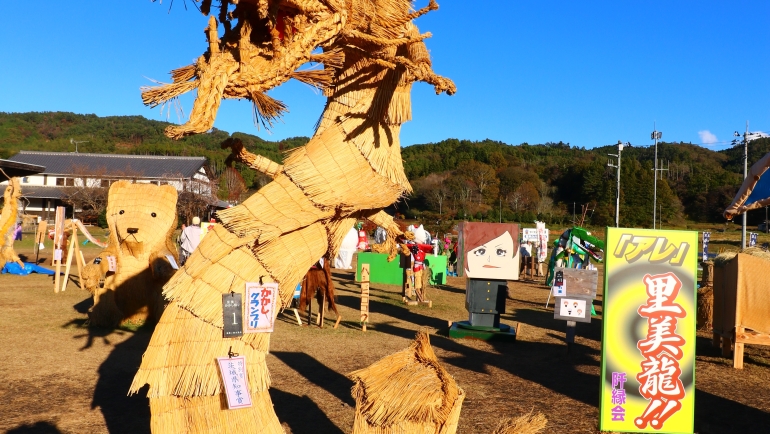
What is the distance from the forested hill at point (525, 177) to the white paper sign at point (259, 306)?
94.0ft

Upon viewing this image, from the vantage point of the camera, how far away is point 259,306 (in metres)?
3.52

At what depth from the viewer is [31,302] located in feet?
39.9

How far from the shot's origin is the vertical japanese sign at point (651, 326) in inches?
199

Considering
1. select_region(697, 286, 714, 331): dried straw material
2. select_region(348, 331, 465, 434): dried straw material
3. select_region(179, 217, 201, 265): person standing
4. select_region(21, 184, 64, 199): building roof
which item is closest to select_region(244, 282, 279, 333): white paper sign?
select_region(348, 331, 465, 434): dried straw material

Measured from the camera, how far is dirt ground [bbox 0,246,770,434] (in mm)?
5695

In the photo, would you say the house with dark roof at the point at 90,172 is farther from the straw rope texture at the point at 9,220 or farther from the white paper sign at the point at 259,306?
the white paper sign at the point at 259,306

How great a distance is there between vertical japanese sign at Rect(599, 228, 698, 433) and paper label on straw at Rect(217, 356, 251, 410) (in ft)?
10.4

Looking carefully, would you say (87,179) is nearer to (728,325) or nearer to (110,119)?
(728,325)

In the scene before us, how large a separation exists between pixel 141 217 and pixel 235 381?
7.48 metres

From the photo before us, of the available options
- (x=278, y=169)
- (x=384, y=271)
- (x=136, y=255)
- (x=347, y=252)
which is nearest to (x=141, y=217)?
(x=136, y=255)

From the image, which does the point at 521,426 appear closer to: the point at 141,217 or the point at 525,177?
the point at 141,217

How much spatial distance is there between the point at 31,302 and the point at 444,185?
37990 mm

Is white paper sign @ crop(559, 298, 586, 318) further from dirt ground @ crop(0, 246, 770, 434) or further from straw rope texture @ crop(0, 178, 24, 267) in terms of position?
straw rope texture @ crop(0, 178, 24, 267)

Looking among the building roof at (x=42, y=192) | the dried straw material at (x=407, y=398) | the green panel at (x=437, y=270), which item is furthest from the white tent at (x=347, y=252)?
the building roof at (x=42, y=192)
